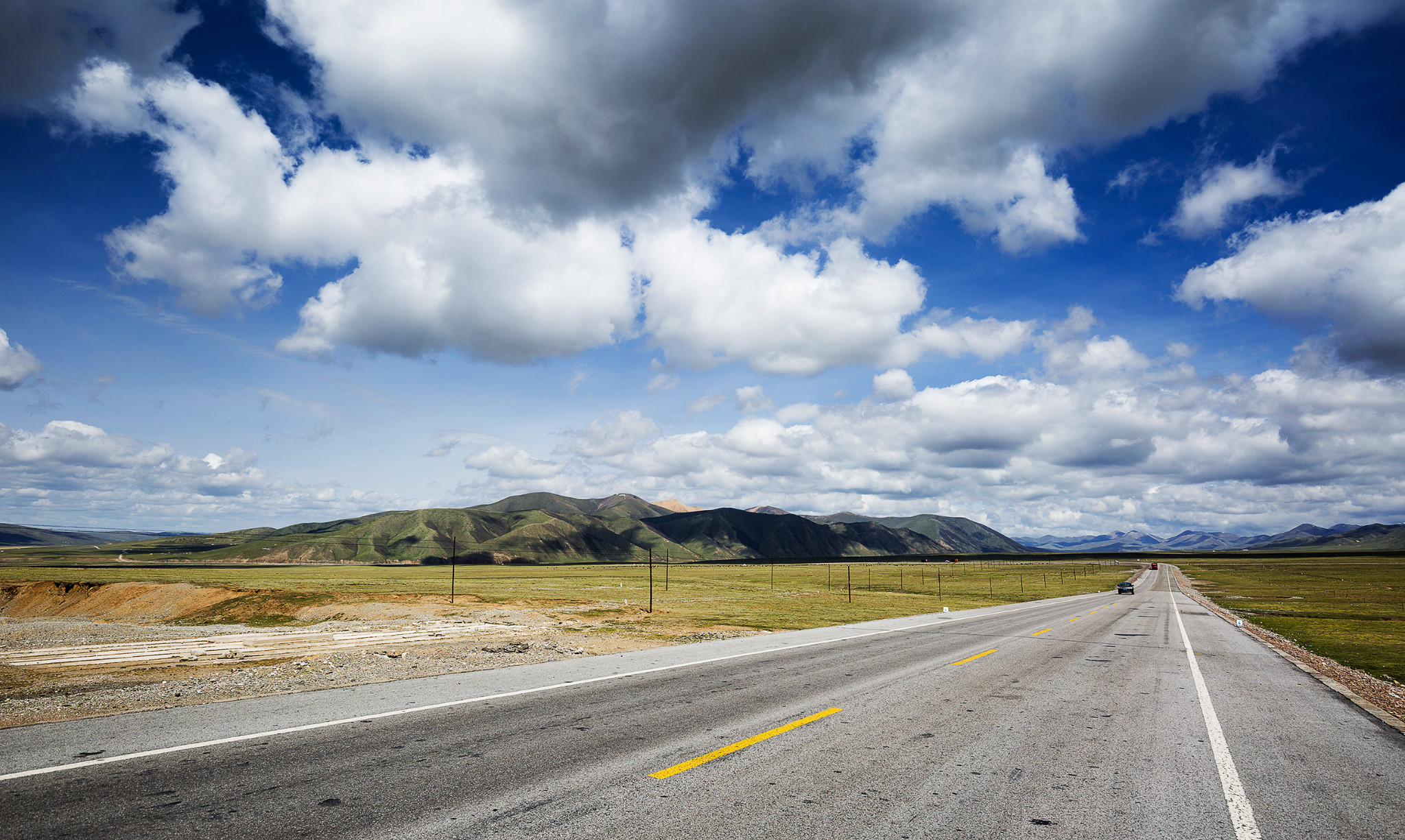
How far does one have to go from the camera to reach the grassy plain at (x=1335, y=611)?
74.7ft

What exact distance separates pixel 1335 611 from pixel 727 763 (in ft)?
193

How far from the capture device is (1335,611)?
45375mm

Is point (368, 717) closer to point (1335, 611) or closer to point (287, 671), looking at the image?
point (287, 671)

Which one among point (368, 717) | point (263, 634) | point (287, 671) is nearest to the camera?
point (368, 717)

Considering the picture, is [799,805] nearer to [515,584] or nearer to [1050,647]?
[1050,647]

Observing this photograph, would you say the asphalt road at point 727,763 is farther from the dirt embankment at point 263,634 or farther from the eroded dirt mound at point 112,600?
the eroded dirt mound at point 112,600

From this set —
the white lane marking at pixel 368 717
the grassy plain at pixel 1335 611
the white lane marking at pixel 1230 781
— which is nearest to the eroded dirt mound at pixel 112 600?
the white lane marking at pixel 368 717

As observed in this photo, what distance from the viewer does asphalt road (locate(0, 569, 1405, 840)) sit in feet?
19.3

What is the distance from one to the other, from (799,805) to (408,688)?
29.5 ft

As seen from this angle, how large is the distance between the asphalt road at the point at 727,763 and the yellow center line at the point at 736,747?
0.47ft

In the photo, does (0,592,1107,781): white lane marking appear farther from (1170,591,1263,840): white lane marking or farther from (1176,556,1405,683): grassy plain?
(1176,556,1405,683): grassy plain

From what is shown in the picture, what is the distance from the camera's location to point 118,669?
1900 centimetres

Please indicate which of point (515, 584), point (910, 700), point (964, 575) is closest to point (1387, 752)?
point (910, 700)

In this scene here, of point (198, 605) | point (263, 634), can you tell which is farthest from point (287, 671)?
point (198, 605)
